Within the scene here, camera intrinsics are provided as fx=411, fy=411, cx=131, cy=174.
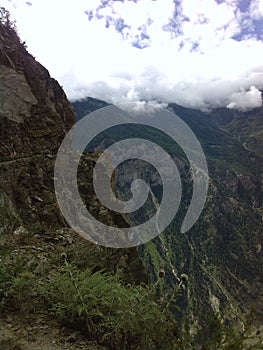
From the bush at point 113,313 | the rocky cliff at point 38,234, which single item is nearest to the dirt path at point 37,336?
Result: the rocky cliff at point 38,234

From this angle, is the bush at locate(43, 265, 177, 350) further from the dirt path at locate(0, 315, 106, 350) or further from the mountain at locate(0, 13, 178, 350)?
the dirt path at locate(0, 315, 106, 350)

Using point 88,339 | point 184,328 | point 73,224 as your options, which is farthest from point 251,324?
point 73,224

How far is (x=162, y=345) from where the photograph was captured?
7.59 m

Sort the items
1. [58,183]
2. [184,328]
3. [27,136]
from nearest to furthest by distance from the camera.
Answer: [184,328], [58,183], [27,136]

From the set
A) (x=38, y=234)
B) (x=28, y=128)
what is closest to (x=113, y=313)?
(x=38, y=234)

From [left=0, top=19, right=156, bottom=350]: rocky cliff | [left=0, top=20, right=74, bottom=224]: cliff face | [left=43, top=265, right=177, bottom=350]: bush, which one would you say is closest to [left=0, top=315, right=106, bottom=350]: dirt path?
[left=0, top=19, right=156, bottom=350]: rocky cliff

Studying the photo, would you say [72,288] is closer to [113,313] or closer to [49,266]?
[113,313]

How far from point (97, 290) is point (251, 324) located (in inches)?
128

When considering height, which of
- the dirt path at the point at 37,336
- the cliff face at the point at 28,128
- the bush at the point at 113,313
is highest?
the cliff face at the point at 28,128

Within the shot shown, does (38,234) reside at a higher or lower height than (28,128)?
lower

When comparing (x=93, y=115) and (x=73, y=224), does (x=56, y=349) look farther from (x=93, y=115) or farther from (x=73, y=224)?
(x=93, y=115)

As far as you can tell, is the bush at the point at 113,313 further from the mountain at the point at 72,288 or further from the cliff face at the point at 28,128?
the cliff face at the point at 28,128

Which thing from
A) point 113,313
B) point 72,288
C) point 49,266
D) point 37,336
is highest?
point 72,288

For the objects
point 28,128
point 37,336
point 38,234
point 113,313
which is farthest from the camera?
point 28,128
